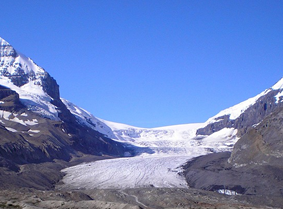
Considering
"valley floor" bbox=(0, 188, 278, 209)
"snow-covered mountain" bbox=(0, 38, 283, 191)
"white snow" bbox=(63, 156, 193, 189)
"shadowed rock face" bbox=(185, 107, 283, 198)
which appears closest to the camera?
"valley floor" bbox=(0, 188, 278, 209)

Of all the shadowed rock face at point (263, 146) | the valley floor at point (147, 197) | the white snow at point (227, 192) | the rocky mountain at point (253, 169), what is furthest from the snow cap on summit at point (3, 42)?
the white snow at point (227, 192)

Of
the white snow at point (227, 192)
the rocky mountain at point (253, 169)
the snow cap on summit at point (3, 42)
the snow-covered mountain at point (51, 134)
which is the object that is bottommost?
the white snow at point (227, 192)

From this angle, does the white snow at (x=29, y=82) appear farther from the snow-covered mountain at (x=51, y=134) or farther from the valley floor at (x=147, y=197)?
the valley floor at (x=147, y=197)

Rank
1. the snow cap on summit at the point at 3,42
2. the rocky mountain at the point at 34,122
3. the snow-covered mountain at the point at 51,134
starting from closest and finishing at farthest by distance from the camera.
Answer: the snow-covered mountain at the point at 51,134 < the rocky mountain at the point at 34,122 < the snow cap on summit at the point at 3,42

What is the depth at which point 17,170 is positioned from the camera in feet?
220

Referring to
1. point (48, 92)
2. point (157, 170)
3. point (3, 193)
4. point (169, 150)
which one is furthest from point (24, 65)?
point (3, 193)

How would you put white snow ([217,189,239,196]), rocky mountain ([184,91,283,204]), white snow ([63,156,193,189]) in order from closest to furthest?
1. rocky mountain ([184,91,283,204])
2. white snow ([217,189,239,196])
3. white snow ([63,156,193,189])

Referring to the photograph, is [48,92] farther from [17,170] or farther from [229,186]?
[229,186]

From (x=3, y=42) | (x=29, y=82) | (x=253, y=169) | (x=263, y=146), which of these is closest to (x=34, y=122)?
(x=29, y=82)

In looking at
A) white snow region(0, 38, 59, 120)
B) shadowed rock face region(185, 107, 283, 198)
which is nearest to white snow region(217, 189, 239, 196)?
shadowed rock face region(185, 107, 283, 198)

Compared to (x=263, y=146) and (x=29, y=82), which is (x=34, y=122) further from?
(x=263, y=146)

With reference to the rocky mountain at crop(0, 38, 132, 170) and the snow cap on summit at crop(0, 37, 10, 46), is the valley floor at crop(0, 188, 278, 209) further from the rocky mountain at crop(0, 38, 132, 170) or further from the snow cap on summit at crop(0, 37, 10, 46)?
the snow cap on summit at crop(0, 37, 10, 46)

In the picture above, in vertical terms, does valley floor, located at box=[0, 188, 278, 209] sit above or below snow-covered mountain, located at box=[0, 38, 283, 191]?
below

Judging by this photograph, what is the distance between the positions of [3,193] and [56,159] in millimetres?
55350
